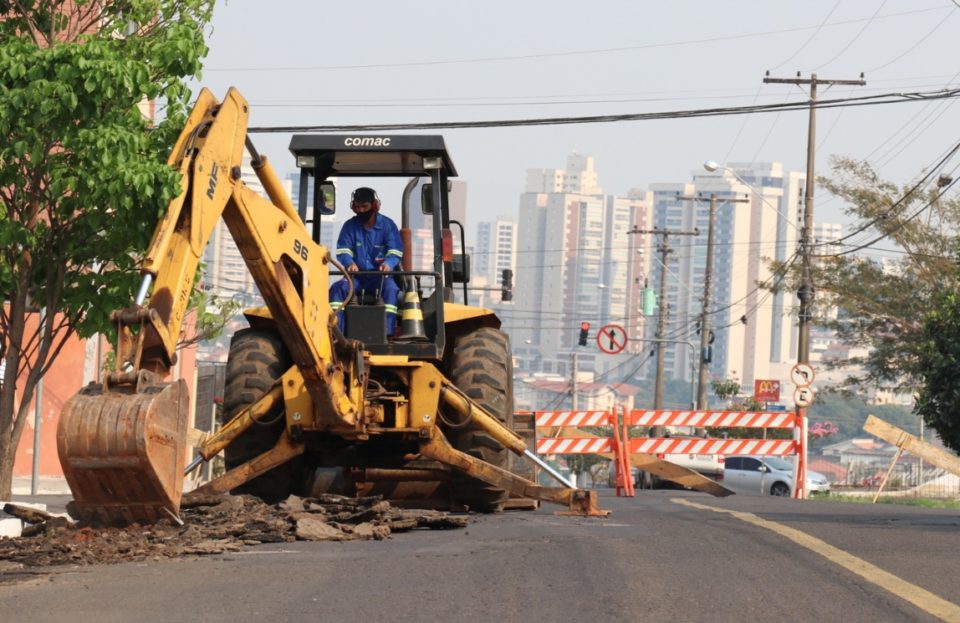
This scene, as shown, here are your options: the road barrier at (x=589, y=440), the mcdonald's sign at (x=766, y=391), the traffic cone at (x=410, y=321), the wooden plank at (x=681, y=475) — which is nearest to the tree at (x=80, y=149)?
the traffic cone at (x=410, y=321)

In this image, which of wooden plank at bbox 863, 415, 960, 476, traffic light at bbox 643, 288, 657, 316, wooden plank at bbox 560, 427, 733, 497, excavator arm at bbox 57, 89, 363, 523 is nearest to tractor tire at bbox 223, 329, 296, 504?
excavator arm at bbox 57, 89, 363, 523

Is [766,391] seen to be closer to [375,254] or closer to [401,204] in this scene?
[401,204]

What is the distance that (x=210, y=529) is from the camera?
11.1 metres

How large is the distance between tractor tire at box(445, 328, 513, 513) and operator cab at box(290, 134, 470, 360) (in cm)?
46

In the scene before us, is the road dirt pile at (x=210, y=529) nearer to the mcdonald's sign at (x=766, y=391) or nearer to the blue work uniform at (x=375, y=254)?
the blue work uniform at (x=375, y=254)

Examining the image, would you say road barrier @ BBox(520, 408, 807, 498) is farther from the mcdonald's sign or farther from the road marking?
the mcdonald's sign

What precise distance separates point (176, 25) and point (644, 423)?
11.4 m

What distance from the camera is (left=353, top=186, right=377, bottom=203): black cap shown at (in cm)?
1416

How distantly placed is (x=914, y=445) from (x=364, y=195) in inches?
472

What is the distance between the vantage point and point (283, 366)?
14.9m

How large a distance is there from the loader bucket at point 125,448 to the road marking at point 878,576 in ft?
13.2

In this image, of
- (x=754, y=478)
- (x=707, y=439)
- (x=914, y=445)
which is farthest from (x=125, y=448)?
(x=754, y=478)

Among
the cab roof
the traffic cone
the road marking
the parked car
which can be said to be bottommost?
the parked car

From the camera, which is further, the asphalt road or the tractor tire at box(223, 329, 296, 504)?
the tractor tire at box(223, 329, 296, 504)
